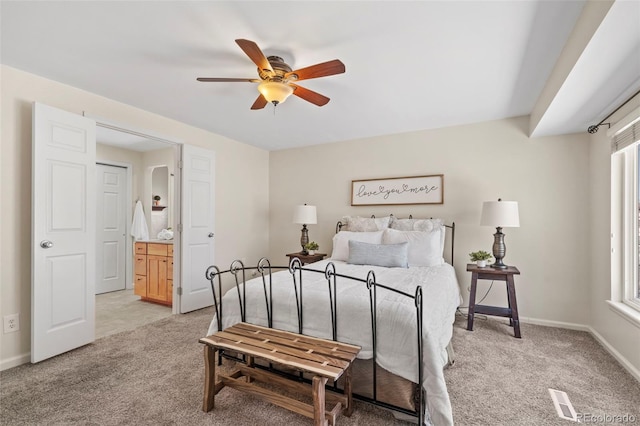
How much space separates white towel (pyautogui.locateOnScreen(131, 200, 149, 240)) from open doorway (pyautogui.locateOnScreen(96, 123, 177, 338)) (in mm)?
90

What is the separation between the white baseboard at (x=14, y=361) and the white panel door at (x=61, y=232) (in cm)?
15

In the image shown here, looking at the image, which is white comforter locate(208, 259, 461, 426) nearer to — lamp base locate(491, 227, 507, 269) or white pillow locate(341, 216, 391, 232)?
lamp base locate(491, 227, 507, 269)

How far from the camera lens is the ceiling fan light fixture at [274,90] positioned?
220 centimetres

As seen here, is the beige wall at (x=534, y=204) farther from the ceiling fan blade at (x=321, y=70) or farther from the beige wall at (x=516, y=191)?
the ceiling fan blade at (x=321, y=70)

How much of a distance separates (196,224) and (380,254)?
2.45m

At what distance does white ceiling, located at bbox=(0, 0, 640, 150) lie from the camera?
173 cm

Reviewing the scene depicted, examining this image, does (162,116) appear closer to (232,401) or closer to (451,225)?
(232,401)

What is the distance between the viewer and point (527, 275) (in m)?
3.42

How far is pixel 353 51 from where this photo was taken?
7.09 ft

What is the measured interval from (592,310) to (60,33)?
17.3 feet

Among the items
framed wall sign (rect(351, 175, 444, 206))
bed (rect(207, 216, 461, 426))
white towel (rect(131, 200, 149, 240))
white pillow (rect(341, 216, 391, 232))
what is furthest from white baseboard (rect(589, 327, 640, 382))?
white towel (rect(131, 200, 149, 240))

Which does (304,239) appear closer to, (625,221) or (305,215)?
(305,215)

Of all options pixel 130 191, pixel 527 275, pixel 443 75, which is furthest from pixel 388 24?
pixel 130 191

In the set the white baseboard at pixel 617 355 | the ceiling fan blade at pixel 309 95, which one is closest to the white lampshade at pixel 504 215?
the white baseboard at pixel 617 355
